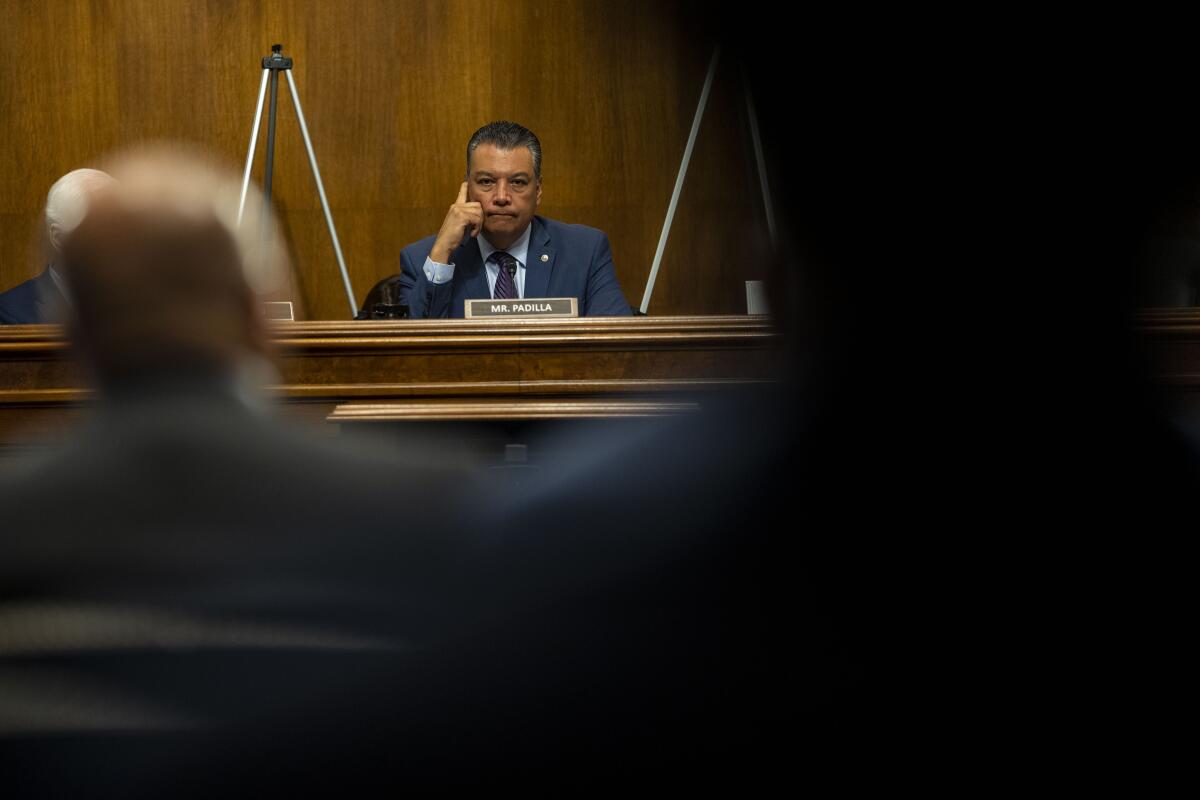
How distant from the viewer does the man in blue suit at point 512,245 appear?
11.0ft

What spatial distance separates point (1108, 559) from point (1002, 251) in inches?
4.7

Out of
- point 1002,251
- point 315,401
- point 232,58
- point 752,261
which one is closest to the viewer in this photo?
point 1002,251

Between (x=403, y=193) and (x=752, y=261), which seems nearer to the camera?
(x=752, y=261)

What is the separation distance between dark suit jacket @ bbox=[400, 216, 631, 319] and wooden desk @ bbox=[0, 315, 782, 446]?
0.96 meters

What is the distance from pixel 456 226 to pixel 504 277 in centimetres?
25

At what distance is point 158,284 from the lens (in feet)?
1.97

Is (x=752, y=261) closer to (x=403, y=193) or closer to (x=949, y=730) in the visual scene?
(x=949, y=730)

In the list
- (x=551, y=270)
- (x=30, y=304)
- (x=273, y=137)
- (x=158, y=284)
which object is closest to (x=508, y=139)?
(x=551, y=270)

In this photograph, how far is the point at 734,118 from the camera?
0.54 m

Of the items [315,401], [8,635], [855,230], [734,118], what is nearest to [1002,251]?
[855,230]

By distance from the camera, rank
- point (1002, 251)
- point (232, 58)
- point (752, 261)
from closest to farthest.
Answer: point (1002, 251) → point (752, 261) → point (232, 58)

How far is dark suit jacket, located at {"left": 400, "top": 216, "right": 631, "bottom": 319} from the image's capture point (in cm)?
331

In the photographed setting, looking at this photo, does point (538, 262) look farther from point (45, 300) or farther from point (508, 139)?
point (45, 300)

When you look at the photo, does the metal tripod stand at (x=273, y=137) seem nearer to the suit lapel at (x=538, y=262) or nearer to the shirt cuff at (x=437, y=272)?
the suit lapel at (x=538, y=262)
